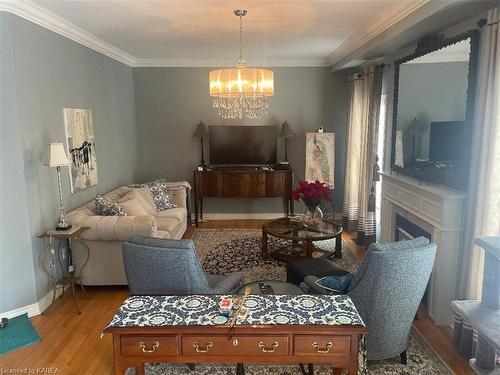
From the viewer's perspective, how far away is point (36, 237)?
141 inches

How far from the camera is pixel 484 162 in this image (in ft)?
9.19

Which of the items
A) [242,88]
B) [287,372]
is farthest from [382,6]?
[287,372]

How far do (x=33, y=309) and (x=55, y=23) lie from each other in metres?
2.81

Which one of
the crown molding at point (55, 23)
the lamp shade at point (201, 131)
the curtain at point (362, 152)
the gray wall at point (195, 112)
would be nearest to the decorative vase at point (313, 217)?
the curtain at point (362, 152)

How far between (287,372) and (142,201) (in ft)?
10.4

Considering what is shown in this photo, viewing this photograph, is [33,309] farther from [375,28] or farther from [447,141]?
[375,28]

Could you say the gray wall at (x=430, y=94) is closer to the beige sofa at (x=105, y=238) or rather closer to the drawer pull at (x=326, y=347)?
the drawer pull at (x=326, y=347)

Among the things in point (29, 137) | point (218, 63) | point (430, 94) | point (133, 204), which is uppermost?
point (218, 63)

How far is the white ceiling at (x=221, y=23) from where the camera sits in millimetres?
3416

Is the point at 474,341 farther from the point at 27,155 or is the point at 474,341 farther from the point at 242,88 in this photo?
the point at 27,155

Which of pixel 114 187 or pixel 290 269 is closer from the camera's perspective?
pixel 290 269

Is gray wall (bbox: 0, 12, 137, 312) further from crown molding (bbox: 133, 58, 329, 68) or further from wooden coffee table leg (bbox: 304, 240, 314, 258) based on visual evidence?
wooden coffee table leg (bbox: 304, 240, 314, 258)

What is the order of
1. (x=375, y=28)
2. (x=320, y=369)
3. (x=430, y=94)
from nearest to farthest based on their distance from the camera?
1. (x=320, y=369)
2. (x=430, y=94)
3. (x=375, y=28)

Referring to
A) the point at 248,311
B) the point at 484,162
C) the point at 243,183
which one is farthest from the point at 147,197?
the point at 484,162
